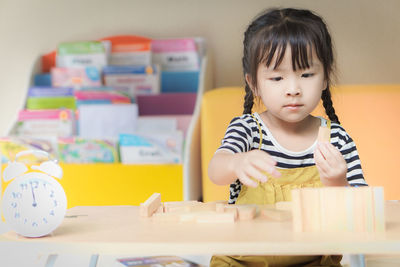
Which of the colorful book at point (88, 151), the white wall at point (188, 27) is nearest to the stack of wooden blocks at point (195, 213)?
the colorful book at point (88, 151)

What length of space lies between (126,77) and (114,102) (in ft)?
0.47

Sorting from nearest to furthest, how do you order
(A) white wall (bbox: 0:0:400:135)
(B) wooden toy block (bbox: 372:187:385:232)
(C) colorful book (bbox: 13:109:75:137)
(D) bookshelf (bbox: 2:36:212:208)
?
(B) wooden toy block (bbox: 372:187:385:232), (D) bookshelf (bbox: 2:36:212:208), (C) colorful book (bbox: 13:109:75:137), (A) white wall (bbox: 0:0:400:135)

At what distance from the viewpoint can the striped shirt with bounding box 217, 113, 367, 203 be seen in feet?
3.58

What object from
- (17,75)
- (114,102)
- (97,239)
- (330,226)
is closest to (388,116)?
(114,102)

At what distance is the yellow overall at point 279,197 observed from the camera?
0.95 metres

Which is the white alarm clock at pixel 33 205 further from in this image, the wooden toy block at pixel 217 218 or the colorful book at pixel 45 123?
the colorful book at pixel 45 123

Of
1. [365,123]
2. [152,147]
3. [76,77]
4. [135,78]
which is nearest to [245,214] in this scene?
[365,123]

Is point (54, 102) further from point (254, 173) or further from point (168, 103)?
point (254, 173)

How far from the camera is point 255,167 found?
0.75 metres

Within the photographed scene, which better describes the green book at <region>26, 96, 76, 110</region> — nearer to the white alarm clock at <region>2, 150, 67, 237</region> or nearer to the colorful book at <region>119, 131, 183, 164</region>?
the colorful book at <region>119, 131, 183, 164</region>

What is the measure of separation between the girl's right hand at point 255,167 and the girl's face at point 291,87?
0.27 meters

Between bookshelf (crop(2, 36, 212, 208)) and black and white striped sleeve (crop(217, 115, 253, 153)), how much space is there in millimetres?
1021

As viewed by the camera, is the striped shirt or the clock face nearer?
the clock face

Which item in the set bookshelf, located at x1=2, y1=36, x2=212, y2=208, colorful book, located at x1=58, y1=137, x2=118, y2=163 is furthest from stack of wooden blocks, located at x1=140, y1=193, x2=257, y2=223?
colorful book, located at x1=58, y1=137, x2=118, y2=163
